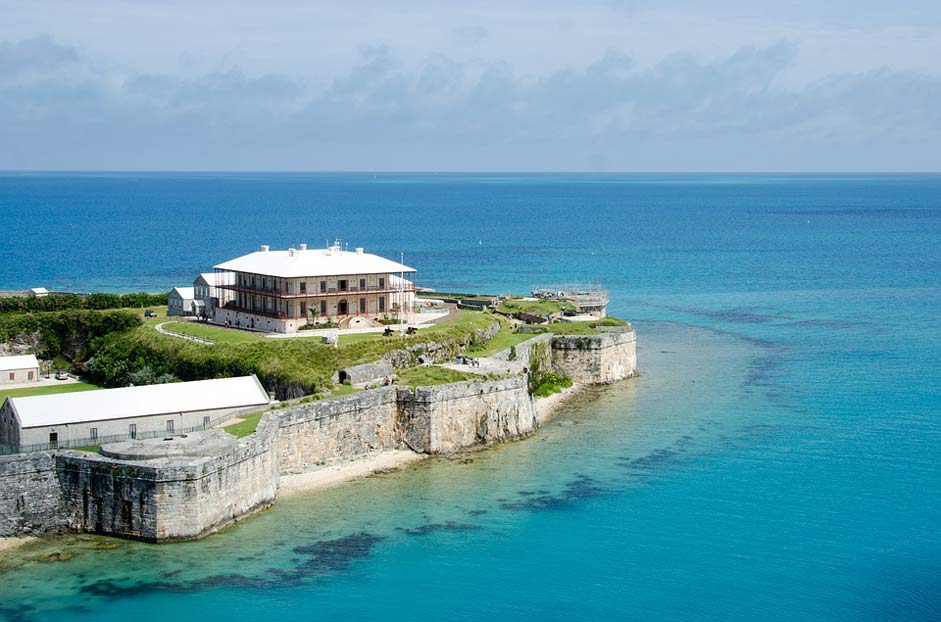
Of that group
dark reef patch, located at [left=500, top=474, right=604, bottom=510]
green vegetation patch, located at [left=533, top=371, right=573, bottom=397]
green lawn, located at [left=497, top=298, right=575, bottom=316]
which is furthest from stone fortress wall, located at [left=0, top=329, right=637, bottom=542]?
green lawn, located at [left=497, top=298, right=575, bottom=316]

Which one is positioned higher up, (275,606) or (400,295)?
(400,295)

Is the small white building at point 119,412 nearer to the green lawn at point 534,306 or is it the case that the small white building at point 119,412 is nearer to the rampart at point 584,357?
→ the rampart at point 584,357

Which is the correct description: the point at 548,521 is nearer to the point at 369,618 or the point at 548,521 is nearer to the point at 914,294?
the point at 369,618

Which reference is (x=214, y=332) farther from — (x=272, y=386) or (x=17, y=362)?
(x=272, y=386)

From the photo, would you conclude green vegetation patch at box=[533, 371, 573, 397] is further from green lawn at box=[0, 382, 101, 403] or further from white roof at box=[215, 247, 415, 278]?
green lawn at box=[0, 382, 101, 403]

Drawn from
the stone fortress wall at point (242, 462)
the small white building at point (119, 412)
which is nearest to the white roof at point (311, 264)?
the small white building at point (119, 412)

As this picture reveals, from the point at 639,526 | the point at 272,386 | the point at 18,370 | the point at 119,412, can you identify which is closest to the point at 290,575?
the point at 119,412

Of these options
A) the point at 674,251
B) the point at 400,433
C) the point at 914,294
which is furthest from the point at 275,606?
the point at 674,251
